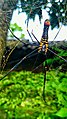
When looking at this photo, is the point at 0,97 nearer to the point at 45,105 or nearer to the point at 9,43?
the point at 45,105

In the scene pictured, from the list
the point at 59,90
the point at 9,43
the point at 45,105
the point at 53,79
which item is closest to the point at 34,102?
the point at 45,105

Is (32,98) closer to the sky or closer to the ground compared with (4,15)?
closer to the ground

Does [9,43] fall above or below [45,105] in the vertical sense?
A: above

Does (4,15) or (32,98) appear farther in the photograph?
(4,15)

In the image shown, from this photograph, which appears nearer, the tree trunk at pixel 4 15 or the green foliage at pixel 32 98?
the green foliage at pixel 32 98

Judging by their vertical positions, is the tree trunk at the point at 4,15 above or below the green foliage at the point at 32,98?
above

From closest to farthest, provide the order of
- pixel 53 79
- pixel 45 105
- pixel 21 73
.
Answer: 1. pixel 45 105
2. pixel 53 79
3. pixel 21 73

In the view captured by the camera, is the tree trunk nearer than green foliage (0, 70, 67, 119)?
No

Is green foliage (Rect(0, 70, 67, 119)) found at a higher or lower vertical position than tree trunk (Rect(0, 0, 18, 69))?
lower
